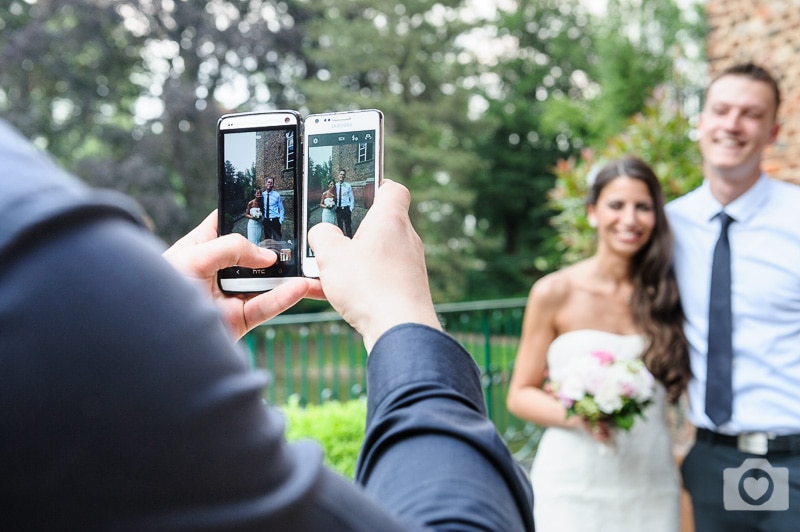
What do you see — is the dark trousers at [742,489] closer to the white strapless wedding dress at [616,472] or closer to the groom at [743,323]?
the groom at [743,323]

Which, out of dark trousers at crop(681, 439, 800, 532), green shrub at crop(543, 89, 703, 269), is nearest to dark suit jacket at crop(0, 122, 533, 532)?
dark trousers at crop(681, 439, 800, 532)

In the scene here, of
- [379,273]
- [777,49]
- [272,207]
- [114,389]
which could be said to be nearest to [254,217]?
[272,207]

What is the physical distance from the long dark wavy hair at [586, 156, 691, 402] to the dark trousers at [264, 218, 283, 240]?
218 centimetres

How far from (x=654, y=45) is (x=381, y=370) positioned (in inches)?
926

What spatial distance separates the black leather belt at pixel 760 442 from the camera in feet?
8.08

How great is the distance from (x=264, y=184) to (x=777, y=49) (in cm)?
589

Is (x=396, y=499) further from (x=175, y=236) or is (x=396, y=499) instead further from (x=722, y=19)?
(x=175, y=236)

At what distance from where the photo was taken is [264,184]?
3.64 ft

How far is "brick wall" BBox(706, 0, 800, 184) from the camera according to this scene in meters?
5.64

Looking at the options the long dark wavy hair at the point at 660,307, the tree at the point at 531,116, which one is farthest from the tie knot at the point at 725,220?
the tree at the point at 531,116

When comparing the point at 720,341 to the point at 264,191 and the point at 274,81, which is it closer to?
the point at 264,191

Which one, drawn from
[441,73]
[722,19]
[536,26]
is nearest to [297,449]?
[722,19]

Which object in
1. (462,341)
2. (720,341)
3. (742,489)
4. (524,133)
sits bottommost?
(462,341)

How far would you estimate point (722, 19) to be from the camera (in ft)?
20.2
